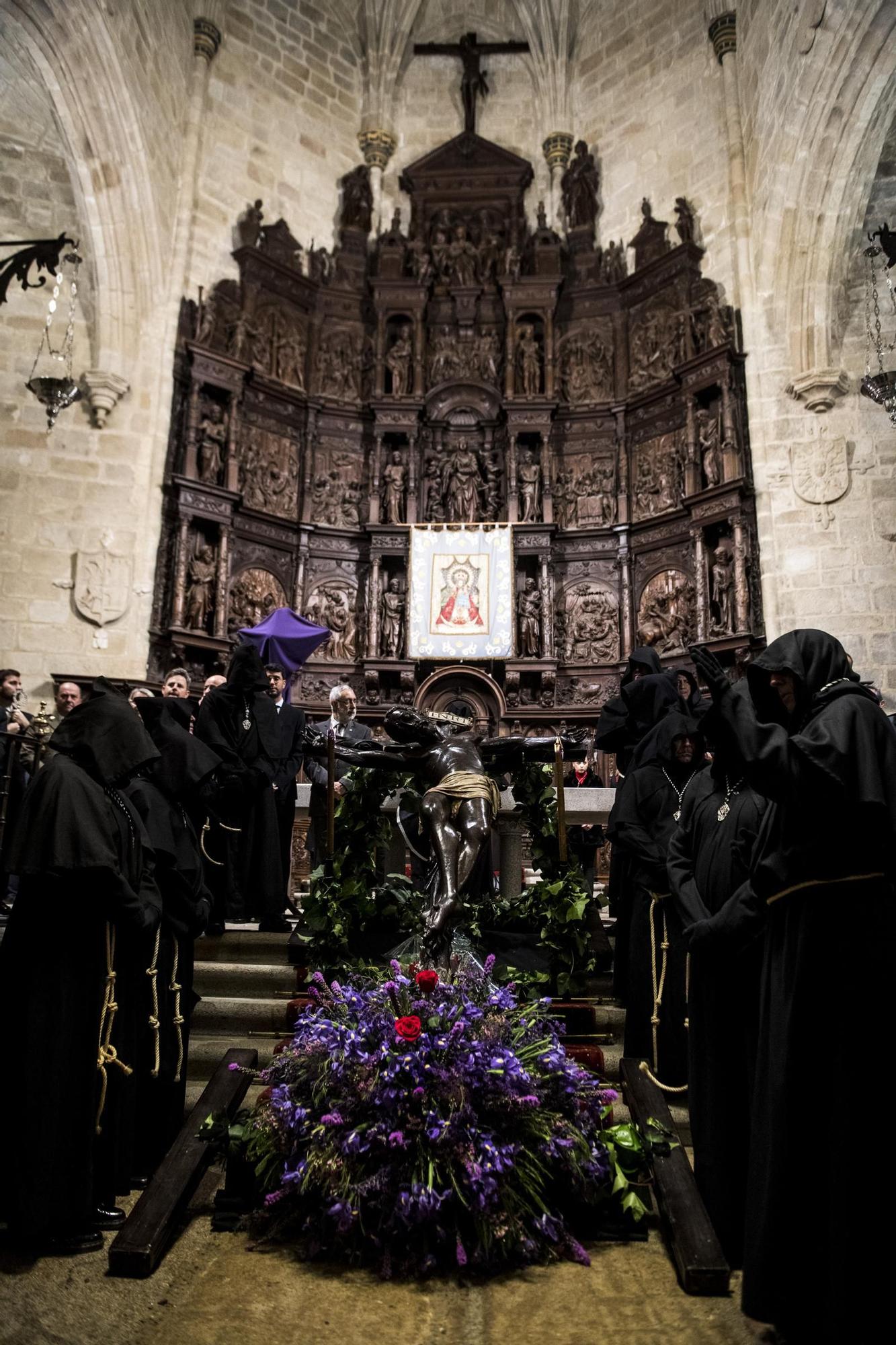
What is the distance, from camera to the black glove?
2.68 meters

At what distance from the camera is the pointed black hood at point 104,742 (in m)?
3.29

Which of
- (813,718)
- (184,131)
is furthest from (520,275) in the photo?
(813,718)

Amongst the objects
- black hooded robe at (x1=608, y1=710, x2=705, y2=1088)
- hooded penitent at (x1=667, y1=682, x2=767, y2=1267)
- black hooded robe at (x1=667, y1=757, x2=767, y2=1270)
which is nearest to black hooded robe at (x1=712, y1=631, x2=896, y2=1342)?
A: hooded penitent at (x1=667, y1=682, x2=767, y2=1267)

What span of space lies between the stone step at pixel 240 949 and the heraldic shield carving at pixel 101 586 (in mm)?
6492

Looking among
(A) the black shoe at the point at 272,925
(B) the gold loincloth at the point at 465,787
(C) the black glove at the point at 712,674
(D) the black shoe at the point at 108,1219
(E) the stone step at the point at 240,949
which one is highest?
(C) the black glove at the point at 712,674

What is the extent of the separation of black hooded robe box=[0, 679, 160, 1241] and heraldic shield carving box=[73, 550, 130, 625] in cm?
869

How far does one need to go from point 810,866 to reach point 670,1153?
1215mm

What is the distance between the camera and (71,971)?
10.4 ft

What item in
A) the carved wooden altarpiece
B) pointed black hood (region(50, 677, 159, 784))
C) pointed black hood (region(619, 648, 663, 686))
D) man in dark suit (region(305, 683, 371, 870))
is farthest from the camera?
the carved wooden altarpiece

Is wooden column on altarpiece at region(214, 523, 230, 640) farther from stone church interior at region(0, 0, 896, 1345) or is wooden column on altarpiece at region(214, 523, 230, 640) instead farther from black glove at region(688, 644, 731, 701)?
black glove at region(688, 644, 731, 701)

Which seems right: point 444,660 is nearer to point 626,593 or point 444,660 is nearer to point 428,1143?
point 626,593

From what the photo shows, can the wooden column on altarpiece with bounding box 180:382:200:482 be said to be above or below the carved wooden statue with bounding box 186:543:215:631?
above

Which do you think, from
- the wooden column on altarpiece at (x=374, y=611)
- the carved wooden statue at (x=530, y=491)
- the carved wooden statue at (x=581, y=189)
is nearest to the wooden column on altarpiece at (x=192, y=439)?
the wooden column on altarpiece at (x=374, y=611)

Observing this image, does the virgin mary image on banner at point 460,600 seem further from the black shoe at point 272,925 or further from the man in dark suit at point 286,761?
the black shoe at point 272,925
